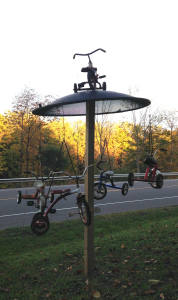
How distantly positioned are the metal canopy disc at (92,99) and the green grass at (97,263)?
3331 millimetres

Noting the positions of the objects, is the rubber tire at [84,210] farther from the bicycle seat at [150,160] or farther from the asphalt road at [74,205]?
the asphalt road at [74,205]

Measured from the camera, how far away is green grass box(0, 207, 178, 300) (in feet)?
16.7

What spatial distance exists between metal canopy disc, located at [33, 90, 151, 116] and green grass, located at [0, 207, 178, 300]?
3331 mm

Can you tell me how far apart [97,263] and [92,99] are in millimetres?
4390

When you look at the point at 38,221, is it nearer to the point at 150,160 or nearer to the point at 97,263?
the point at 150,160

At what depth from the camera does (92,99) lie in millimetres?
3383

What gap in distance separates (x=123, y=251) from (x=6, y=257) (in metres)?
2.98

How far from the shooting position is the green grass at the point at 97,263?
5.09 m

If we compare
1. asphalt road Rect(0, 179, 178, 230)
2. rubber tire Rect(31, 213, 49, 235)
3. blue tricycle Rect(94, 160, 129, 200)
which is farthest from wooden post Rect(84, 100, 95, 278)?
A: asphalt road Rect(0, 179, 178, 230)

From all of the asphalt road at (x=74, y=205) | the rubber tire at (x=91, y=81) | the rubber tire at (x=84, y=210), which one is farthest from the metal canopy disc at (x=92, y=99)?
the asphalt road at (x=74, y=205)

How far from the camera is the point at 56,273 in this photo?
5.91 metres

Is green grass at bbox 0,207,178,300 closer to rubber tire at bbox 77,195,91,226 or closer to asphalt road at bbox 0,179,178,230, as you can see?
asphalt road at bbox 0,179,178,230

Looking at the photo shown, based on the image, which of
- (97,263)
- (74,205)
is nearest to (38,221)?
(97,263)

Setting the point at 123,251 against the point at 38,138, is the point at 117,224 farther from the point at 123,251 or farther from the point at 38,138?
the point at 38,138
